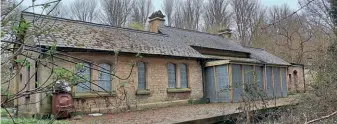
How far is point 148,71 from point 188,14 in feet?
98.0

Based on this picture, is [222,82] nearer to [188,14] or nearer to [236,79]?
[236,79]

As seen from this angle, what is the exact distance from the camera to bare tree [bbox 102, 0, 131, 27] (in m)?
39.4

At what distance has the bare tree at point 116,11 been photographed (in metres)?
39.4

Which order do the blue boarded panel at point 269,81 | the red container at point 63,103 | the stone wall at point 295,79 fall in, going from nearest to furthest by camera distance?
the red container at point 63,103 < the blue boarded panel at point 269,81 < the stone wall at point 295,79

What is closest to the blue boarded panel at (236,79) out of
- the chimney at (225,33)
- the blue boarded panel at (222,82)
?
the blue boarded panel at (222,82)

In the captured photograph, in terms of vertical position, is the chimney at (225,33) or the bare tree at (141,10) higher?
the bare tree at (141,10)

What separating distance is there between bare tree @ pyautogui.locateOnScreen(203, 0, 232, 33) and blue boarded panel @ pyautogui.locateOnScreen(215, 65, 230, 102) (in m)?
23.7

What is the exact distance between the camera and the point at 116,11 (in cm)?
4009

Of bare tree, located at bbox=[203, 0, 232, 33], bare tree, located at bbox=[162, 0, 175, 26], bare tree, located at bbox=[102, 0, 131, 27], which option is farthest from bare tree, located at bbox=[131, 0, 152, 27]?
bare tree, located at bbox=[203, 0, 232, 33]

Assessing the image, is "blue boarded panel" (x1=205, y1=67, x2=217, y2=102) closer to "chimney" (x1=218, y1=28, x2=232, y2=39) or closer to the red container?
the red container

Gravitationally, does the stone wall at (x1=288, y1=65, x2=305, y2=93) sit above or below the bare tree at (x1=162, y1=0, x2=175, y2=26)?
below

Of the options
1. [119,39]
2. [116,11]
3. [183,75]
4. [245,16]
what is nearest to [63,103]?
[119,39]

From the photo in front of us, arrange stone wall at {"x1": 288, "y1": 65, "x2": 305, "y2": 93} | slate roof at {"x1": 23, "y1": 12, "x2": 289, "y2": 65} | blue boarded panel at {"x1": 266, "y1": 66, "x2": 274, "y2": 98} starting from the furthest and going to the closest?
stone wall at {"x1": 288, "y1": 65, "x2": 305, "y2": 93} < blue boarded panel at {"x1": 266, "y1": 66, "x2": 274, "y2": 98} < slate roof at {"x1": 23, "y1": 12, "x2": 289, "y2": 65}

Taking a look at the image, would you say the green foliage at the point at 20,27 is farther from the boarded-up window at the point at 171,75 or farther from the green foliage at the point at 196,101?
the green foliage at the point at 196,101
